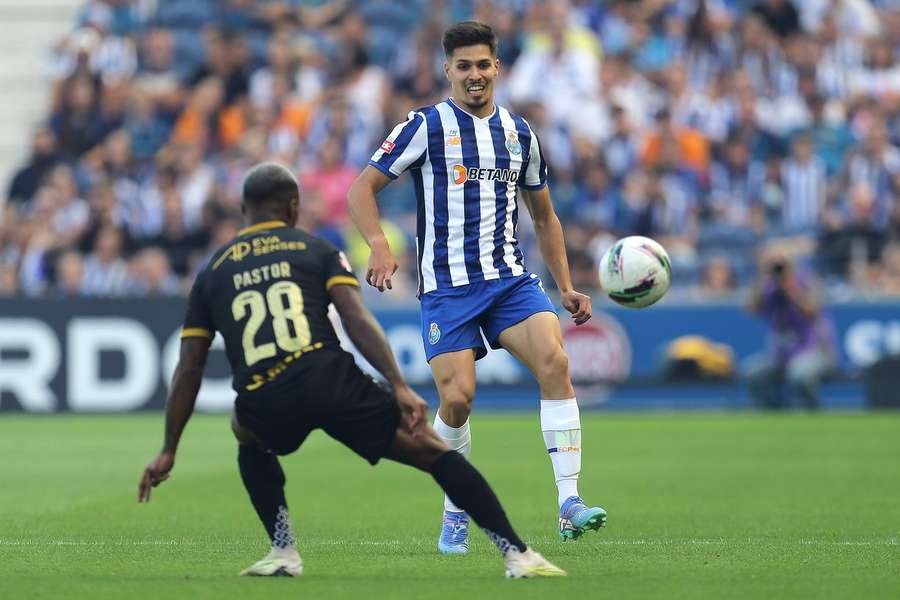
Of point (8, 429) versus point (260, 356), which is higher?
point (260, 356)

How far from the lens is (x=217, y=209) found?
816 inches

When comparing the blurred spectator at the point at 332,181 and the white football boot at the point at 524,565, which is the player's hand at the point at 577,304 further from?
the blurred spectator at the point at 332,181

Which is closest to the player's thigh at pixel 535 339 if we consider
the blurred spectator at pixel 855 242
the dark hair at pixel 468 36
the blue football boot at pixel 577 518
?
the blue football boot at pixel 577 518

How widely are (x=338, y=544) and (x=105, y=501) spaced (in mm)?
3054

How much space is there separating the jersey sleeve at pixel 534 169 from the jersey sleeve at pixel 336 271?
6.78ft

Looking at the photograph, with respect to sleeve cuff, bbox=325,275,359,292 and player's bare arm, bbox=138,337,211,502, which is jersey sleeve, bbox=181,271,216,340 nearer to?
player's bare arm, bbox=138,337,211,502

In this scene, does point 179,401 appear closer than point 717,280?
Yes

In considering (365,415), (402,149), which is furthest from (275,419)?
(402,149)

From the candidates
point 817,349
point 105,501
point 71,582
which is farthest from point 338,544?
point 817,349

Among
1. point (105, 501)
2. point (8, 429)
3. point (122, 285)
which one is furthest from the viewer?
point (122, 285)

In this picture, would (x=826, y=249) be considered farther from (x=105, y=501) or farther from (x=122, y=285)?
(x=105, y=501)

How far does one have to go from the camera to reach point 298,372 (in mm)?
6262

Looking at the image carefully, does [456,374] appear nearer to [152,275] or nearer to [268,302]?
[268,302]

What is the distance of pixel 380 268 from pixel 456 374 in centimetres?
79
